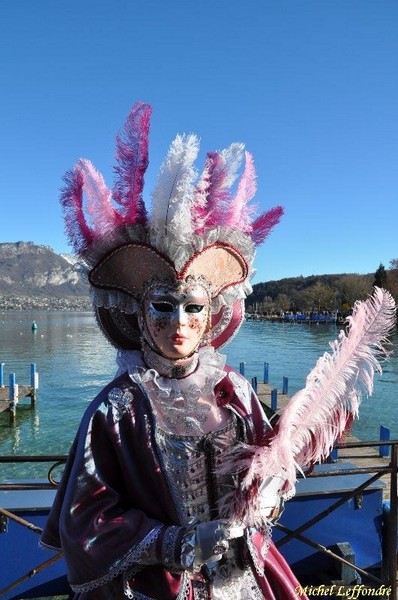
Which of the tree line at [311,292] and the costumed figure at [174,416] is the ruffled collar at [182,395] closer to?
the costumed figure at [174,416]

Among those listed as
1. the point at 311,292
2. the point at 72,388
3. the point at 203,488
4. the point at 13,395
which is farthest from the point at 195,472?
the point at 311,292

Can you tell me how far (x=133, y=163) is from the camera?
1.85 meters

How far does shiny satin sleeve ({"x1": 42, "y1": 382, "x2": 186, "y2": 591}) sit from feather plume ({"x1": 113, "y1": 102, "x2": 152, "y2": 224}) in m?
0.74

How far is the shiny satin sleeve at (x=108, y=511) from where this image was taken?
1443mm

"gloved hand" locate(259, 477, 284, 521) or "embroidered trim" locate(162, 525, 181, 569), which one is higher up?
"gloved hand" locate(259, 477, 284, 521)

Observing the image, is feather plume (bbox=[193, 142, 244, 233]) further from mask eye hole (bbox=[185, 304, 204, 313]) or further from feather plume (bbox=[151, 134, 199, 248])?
mask eye hole (bbox=[185, 304, 204, 313])

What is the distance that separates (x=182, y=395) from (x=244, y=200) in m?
0.86

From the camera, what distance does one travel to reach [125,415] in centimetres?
165

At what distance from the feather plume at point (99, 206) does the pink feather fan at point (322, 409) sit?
3.10 ft

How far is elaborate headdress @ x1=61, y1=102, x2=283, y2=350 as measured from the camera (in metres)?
1.79

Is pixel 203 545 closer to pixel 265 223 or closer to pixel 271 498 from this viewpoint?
pixel 271 498

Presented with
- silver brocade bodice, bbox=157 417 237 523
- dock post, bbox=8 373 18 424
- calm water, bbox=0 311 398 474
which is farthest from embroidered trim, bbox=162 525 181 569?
dock post, bbox=8 373 18 424

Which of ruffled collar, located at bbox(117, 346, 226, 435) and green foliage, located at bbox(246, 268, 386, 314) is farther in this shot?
green foliage, located at bbox(246, 268, 386, 314)

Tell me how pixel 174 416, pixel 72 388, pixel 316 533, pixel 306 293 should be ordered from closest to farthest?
pixel 174 416
pixel 316 533
pixel 72 388
pixel 306 293
